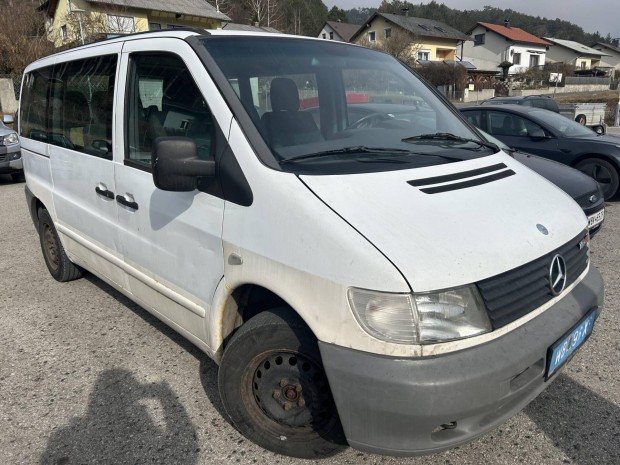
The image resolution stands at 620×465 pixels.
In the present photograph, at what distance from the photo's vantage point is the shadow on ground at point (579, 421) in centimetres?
234

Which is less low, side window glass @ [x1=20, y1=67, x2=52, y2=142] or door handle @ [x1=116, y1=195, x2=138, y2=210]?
side window glass @ [x1=20, y1=67, x2=52, y2=142]

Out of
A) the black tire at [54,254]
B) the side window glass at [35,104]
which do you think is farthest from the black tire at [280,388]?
the side window glass at [35,104]

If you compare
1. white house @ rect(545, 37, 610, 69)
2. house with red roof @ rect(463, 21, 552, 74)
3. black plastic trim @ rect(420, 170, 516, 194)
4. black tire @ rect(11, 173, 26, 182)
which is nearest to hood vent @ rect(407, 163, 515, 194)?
black plastic trim @ rect(420, 170, 516, 194)

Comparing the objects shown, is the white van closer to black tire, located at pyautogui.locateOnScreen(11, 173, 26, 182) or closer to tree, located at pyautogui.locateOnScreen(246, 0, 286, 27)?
black tire, located at pyautogui.locateOnScreen(11, 173, 26, 182)

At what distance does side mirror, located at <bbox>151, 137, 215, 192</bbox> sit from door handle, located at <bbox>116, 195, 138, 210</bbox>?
626mm

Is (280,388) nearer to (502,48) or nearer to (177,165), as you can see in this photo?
(177,165)

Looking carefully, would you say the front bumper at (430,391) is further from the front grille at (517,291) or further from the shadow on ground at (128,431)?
the shadow on ground at (128,431)

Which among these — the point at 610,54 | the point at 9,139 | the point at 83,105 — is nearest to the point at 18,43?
the point at 9,139

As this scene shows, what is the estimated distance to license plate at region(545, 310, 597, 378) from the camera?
2.01 meters

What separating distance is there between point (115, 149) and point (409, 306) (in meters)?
2.08

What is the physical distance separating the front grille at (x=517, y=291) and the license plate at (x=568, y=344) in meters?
0.19

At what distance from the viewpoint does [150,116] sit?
2.76 meters

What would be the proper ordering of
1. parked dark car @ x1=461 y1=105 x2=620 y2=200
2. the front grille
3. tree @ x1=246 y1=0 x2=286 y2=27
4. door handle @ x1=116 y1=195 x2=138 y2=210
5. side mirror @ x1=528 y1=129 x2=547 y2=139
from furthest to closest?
tree @ x1=246 y1=0 x2=286 y2=27
side mirror @ x1=528 y1=129 x2=547 y2=139
parked dark car @ x1=461 y1=105 x2=620 y2=200
door handle @ x1=116 y1=195 x2=138 y2=210
the front grille

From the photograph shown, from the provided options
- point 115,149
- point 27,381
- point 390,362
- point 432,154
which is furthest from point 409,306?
point 27,381
